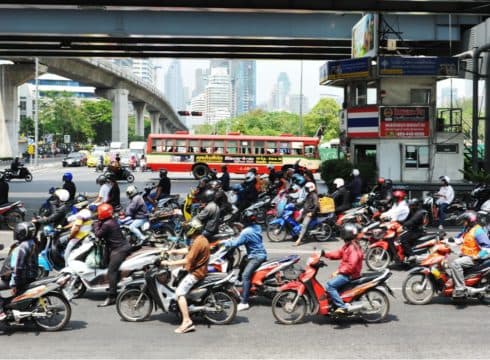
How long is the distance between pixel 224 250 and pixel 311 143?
1293 inches

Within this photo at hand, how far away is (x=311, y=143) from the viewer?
42.9 meters

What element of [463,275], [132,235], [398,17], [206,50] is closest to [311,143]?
[206,50]

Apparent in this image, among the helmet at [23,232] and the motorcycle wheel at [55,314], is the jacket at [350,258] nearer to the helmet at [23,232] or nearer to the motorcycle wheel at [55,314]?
the motorcycle wheel at [55,314]

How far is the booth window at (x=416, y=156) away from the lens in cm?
2773

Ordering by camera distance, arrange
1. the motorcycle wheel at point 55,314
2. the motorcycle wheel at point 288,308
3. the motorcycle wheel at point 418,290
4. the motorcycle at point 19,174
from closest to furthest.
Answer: the motorcycle wheel at point 55,314, the motorcycle wheel at point 288,308, the motorcycle wheel at point 418,290, the motorcycle at point 19,174

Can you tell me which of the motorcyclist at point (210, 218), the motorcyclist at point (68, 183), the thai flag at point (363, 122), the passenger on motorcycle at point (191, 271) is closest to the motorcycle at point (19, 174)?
the thai flag at point (363, 122)

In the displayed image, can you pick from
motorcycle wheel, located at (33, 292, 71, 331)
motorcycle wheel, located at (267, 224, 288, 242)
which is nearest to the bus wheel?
motorcycle wheel, located at (267, 224, 288, 242)

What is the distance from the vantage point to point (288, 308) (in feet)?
30.1

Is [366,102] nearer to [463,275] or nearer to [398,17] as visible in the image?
[398,17]

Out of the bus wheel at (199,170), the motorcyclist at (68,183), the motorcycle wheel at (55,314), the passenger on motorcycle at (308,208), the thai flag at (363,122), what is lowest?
the motorcycle wheel at (55,314)

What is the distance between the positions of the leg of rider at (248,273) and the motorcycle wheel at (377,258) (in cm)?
383

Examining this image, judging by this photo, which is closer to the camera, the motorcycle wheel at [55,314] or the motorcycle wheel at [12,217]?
the motorcycle wheel at [55,314]

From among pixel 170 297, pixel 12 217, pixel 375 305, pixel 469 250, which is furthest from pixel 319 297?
pixel 12 217

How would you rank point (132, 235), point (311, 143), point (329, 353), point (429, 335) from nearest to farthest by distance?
1. point (329, 353)
2. point (429, 335)
3. point (132, 235)
4. point (311, 143)
